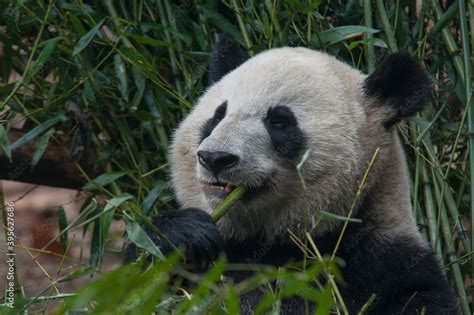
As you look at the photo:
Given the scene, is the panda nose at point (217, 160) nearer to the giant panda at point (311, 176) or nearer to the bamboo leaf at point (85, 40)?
the giant panda at point (311, 176)

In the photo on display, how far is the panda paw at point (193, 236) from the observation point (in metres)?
3.80

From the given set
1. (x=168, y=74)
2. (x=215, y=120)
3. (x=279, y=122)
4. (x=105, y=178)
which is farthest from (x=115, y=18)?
(x=279, y=122)

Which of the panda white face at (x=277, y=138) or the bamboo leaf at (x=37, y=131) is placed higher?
the panda white face at (x=277, y=138)

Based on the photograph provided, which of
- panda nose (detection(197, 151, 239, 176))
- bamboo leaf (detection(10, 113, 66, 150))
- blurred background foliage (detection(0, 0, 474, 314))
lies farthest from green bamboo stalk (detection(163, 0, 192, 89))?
panda nose (detection(197, 151, 239, 176))

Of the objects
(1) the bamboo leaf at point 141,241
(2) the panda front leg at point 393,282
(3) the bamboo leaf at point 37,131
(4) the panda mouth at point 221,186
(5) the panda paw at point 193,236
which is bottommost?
(2) the panda front leg at point 393,282

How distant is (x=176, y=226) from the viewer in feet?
12.7

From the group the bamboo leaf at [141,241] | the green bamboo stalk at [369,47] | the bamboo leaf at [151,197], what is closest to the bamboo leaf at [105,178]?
the bamboo leaf at [151,197]

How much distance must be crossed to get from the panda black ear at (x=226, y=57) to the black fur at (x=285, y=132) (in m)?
0.56

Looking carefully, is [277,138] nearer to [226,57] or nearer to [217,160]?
[217,160]

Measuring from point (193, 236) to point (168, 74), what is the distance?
6.71ft

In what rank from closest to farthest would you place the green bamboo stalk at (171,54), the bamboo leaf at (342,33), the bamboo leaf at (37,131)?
the bamboo leaf at (342,33) < the bamboo leaf at (37,131) < the green bamboo stalk at (171,54)

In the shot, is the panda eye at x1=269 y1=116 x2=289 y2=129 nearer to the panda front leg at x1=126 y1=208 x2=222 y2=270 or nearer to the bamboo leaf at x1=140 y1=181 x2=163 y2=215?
the panda front leg at x1=126 y1=208 x2=222 y2=270

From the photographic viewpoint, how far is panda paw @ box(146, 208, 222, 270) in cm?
380

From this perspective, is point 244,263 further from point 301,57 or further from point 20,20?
point 20,20
